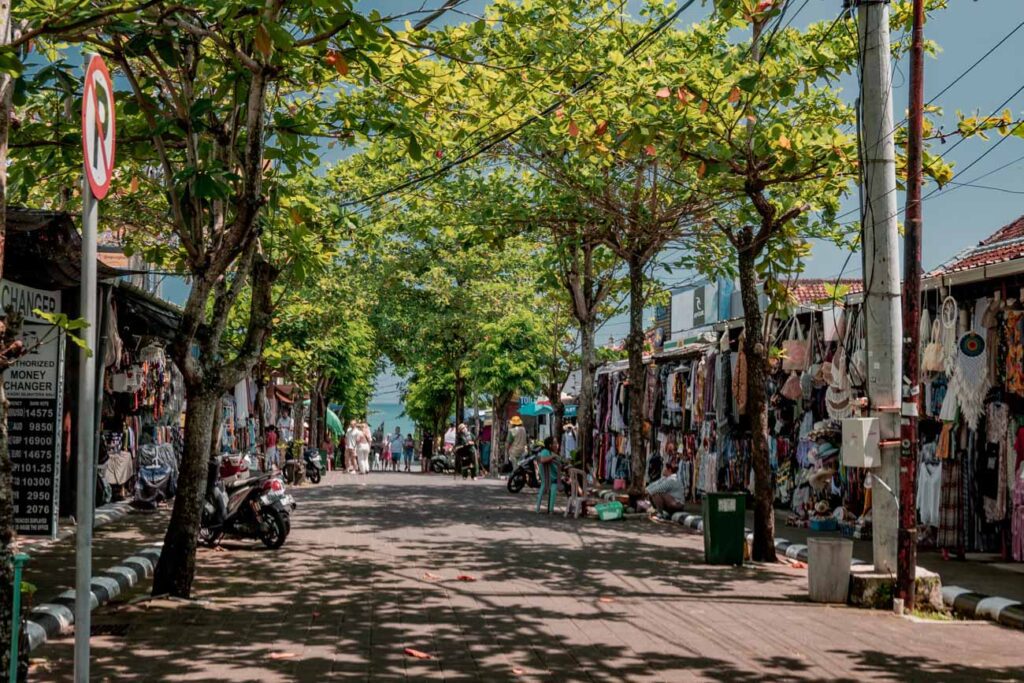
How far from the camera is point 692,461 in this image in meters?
25.0

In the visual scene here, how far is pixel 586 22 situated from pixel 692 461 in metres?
10.0

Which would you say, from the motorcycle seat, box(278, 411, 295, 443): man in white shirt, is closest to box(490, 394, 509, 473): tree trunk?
box(278, 411, 295, 443): man in white shirt

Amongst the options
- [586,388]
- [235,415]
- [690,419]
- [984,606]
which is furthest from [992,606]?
[235,415]

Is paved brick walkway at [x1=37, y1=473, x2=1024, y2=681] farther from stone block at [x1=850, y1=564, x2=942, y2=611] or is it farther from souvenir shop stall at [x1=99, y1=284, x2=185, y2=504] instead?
souvenir shop stall at [x1=99, y1=284, x2=185, y2=504]

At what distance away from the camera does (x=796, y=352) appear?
19.4m

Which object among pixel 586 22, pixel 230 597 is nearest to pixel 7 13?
pixel 230 597

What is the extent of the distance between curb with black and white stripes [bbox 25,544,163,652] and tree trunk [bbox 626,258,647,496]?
11.1 m

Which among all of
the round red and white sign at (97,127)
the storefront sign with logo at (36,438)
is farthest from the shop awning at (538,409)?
the round red and white sign at (97,127)

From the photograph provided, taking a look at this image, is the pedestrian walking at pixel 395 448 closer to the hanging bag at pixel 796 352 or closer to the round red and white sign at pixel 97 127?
the hanging bag at pixel 796 352

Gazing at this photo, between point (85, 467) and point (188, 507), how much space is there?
631 cm

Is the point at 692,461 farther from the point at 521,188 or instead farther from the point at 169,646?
the point at 169,646

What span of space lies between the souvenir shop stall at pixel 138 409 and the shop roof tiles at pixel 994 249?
1188 cm

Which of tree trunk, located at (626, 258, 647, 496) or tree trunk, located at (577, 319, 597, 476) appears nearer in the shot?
tree trunk, located at (626, 258, 647, 496)

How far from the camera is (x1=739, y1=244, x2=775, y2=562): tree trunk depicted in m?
14.2
